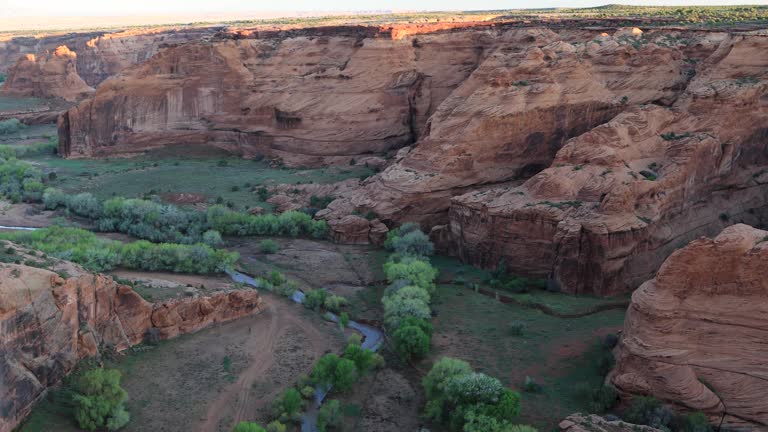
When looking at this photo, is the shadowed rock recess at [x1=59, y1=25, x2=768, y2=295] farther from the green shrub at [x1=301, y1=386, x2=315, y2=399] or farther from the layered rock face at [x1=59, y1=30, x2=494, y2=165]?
the green shrub at [x1=301, y1=386, x2=315, y2=399]

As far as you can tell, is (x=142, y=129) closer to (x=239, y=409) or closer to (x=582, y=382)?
(x=239, y=409)

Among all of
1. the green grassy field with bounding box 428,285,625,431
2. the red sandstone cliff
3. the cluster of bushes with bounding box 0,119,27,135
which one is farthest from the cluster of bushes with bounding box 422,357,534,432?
the cluster of bushes with bounding box 0,119,27,135

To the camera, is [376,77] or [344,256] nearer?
[344,256]

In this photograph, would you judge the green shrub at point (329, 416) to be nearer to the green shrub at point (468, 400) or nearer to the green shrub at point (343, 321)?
the green shrub at point (468, 400)

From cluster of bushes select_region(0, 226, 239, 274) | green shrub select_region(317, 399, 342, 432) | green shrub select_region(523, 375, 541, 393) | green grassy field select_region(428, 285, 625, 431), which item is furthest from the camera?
cluster of bushes select_region(0, 226, 239, 274)

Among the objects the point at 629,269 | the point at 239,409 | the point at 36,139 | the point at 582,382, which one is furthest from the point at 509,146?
the point at 36,139

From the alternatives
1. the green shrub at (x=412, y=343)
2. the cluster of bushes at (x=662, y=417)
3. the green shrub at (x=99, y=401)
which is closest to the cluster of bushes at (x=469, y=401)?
the green shrub at (x=412, y=343)
